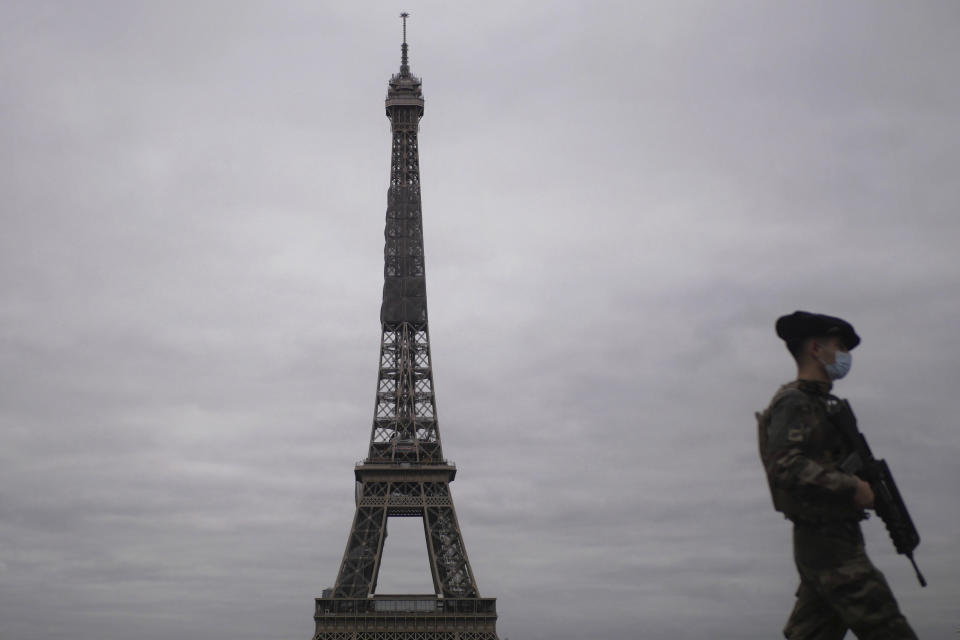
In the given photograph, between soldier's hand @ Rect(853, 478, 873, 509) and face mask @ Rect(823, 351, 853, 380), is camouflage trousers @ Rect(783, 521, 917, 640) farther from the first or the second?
face mask @ Rect(823, 351, 853, 380)

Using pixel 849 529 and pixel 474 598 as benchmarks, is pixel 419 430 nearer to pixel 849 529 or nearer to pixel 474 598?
pixel 474 598

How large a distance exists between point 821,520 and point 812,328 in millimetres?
1803

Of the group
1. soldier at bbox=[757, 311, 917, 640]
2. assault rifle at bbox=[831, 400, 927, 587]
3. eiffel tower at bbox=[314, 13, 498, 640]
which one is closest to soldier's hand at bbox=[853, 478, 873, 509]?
soldier at bbox=[757, 311, 917, 640]

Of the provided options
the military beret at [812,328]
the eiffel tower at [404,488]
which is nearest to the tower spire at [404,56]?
the eiffel tower at [404,488]

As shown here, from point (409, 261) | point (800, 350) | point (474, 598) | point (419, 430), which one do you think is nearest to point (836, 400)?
point (800, 350)

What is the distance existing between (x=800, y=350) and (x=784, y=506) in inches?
59.4

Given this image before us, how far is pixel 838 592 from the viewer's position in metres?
9.06

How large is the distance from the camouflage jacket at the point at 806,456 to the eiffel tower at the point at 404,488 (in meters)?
84.2

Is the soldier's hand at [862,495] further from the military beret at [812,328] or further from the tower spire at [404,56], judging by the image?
the tower spire at [404,56]

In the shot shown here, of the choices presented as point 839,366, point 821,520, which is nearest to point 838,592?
point 821,520

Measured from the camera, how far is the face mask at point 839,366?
9.76m

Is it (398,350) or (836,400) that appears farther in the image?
(398,350)

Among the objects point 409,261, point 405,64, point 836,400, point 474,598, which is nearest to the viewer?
point 836,400

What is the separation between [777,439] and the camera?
9258 millimetres
